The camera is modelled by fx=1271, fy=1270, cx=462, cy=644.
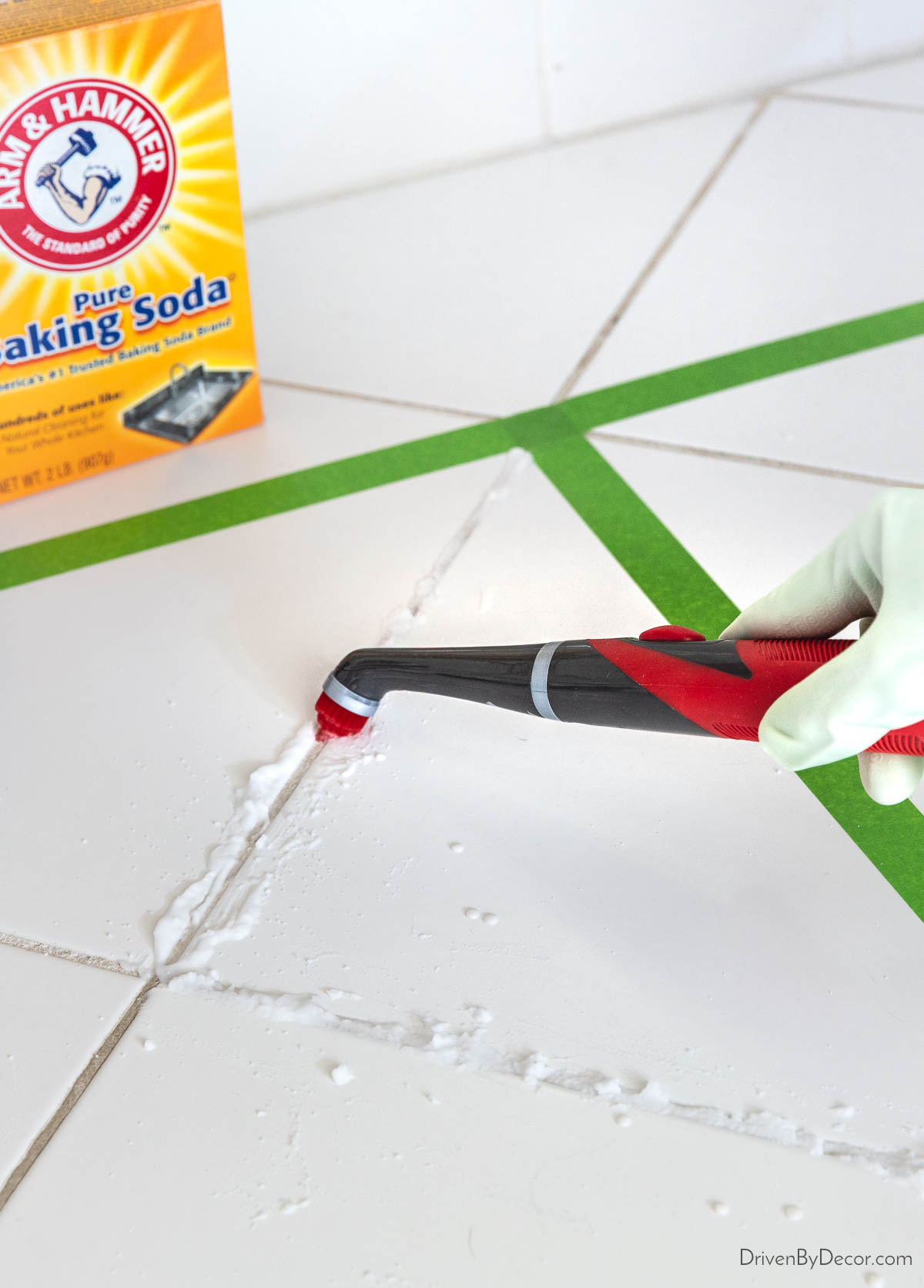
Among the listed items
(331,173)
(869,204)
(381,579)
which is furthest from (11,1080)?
(869,204)

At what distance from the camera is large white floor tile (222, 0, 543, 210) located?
201cm

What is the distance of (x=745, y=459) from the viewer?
156cm

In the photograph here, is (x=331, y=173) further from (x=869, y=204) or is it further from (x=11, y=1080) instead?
(x=11, y=1080)

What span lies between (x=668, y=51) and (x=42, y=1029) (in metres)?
2.02

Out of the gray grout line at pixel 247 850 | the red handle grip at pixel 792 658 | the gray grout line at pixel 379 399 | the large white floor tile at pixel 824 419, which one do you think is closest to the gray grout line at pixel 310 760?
the gray grout line at pixel 247 850

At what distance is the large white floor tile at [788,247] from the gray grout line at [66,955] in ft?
3.35

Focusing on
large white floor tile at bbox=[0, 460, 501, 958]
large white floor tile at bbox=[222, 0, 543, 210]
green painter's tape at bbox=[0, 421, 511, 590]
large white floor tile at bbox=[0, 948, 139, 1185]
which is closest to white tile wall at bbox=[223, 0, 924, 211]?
large white floor tile at bbox=[222, 0, 543, 210]

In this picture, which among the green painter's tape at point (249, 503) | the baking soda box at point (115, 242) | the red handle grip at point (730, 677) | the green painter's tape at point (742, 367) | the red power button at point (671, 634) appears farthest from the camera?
the green painter's tape at point (742, 367)

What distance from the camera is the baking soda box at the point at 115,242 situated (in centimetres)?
129

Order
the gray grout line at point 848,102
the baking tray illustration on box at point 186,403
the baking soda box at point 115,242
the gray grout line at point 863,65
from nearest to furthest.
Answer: the baking soda box at point 115,242
the baking tray illustration on box at point 186,403
the gray grout line at point 848,102
the gray grout line at point 863,65

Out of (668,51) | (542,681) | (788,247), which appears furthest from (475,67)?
(542,681)

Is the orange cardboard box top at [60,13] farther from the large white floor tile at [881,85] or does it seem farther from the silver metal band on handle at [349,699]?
the large white floor tile at [881,85]

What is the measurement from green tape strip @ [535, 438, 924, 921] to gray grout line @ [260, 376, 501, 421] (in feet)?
0.40

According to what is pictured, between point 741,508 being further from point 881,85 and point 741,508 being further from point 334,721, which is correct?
point 881,85
